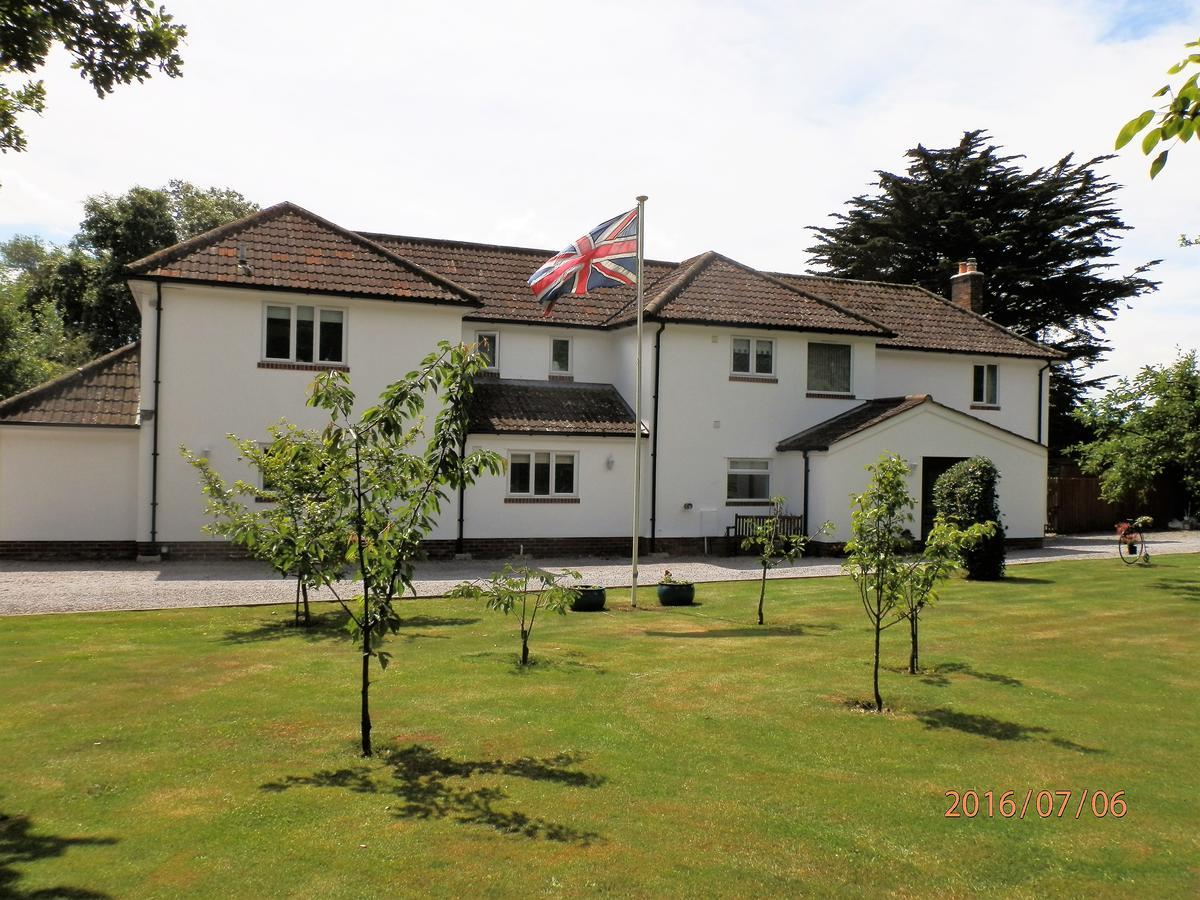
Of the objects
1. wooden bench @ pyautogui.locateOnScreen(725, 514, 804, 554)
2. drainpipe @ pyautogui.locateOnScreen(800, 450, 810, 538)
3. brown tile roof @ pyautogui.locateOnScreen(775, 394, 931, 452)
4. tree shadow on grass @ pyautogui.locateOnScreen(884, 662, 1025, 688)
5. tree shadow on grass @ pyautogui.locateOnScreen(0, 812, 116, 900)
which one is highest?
brown tile roof @ pyautogui.locateOnScreen(775, 394, 931, 452)

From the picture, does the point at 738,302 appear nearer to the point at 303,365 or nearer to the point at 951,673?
the point at 303,365

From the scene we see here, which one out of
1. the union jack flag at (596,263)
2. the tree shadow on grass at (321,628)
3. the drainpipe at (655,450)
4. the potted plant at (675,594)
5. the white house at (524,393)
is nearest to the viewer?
the tree shadow on grass at (321,628)

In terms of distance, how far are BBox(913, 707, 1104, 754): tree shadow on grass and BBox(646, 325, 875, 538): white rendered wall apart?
54.0 ft

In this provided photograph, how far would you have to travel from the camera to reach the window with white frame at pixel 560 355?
2814 cm

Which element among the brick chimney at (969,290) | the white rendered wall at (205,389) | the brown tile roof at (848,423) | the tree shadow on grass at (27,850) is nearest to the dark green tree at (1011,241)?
the brick chimney at (969,290)

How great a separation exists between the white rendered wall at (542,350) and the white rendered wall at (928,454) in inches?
262

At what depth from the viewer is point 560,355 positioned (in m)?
28.3

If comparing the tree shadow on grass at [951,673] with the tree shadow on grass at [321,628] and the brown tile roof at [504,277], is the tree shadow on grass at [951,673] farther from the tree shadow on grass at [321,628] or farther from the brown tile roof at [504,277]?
the brown tile roof at [504,277]

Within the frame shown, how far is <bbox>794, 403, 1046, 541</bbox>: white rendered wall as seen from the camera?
2609cm

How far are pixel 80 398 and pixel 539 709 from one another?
1916 cm

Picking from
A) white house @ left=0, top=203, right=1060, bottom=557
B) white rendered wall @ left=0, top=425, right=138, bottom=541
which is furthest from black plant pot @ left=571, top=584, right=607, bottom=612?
white rendered wall @ left=0, top=425, right=138, bottom=541

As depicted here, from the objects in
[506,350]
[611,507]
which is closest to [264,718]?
[611,507]

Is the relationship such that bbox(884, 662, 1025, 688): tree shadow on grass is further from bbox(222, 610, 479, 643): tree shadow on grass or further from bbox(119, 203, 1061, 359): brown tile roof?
bbox(119, 203, 1061, 359): brown tile roof

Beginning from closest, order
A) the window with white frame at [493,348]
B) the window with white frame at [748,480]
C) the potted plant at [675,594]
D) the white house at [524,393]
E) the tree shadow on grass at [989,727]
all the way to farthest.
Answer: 1. the tree shadow on grass at [989,727]
2. the potted plant at [675,594]
3. the white house at [524,393]
4. the window with white frame at [493,348]
5. the window with white frame at [748,480]
